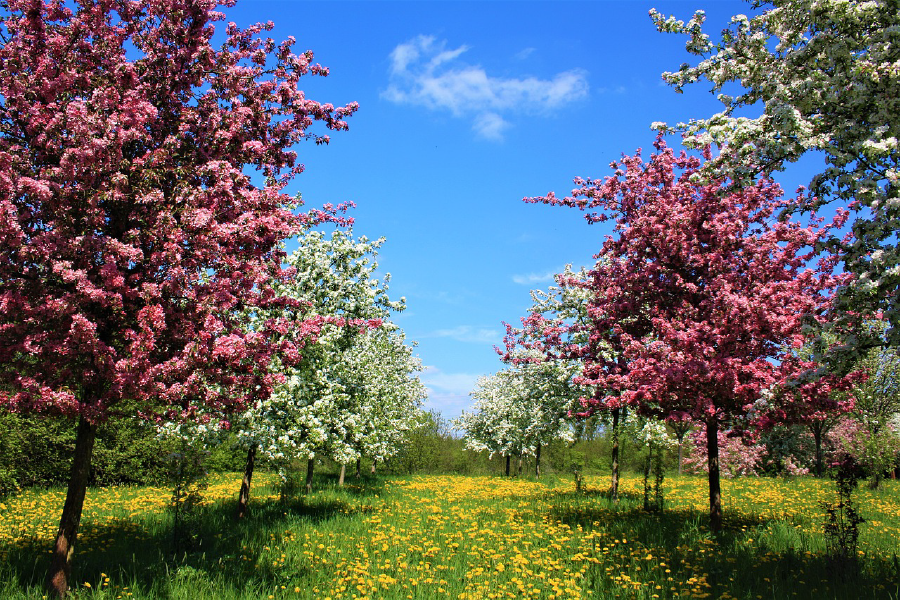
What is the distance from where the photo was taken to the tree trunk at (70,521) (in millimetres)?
6805

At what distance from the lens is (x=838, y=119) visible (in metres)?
6.79

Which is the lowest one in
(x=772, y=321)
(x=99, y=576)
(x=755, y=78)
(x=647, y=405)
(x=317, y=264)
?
(x=99, y=576)

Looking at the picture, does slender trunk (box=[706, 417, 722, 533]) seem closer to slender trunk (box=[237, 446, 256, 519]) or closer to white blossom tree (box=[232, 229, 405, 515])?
white blossom tree (box=[232, 229, 405, 515])

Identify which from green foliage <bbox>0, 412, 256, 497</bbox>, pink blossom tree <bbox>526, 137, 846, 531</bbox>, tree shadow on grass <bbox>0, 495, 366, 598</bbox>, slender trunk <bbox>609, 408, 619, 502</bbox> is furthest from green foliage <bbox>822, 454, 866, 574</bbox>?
green foliage <bbox>0, 412, 256, 497</bbox>

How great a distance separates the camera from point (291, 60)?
8352mm

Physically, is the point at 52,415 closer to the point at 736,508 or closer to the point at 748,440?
the point at 748,440

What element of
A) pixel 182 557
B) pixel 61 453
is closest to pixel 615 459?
pixel 182 557

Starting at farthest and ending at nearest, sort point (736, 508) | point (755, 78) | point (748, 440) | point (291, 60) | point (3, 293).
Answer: point (736, 508)
point (748, 440)
point (291, 60)
point (755, 78)
point (3, 293)

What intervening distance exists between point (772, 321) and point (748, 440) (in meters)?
3.60

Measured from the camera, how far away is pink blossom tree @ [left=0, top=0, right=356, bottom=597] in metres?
6.22

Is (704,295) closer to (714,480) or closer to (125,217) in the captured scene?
(714,480)

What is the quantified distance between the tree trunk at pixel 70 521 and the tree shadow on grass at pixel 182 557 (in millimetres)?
264

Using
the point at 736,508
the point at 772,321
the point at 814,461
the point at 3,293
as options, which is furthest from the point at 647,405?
the point at 814,461

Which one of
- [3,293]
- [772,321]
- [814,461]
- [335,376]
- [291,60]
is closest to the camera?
[3,293]
